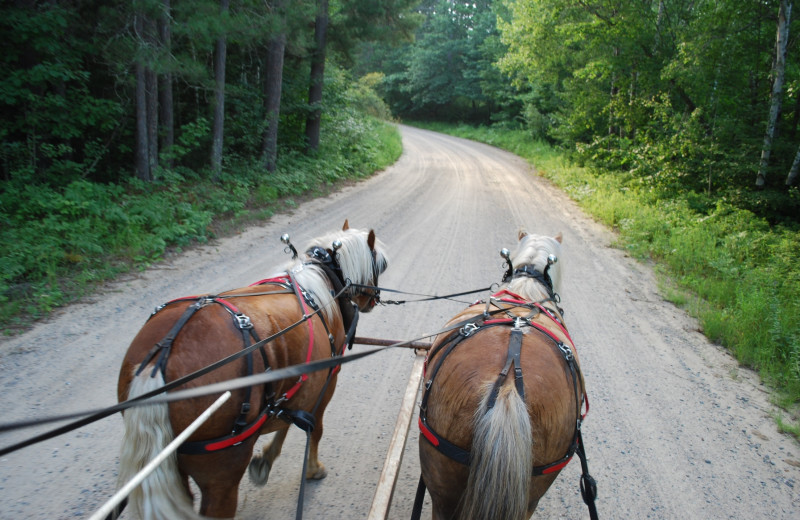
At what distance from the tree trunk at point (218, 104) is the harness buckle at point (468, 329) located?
9.70 meters

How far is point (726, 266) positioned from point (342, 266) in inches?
283

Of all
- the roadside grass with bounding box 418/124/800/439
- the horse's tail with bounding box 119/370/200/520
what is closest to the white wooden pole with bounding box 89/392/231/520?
the horse's tail with bounding box 119/370/200/520

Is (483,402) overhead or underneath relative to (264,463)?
overhead

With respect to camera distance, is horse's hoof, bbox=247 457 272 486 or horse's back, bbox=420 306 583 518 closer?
horse's back, bbox=420 306 583 518

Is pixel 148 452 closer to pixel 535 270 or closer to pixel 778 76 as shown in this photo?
pixel 535 270

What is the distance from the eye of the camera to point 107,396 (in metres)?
3.84

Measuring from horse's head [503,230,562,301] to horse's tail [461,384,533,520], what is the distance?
1387mm

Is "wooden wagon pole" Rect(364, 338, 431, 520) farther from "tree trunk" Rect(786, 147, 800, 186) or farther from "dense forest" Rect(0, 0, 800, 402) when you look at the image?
"tree trunk" Rect(786, 147, 800, 186)

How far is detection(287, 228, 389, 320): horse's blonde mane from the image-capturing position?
127 inches

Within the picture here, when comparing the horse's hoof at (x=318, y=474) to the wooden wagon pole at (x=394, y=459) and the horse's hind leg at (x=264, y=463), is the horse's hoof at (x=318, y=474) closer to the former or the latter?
the horse's hind leg at (x=264, y=463)

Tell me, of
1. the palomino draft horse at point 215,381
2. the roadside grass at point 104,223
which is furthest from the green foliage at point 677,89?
the palomino draft horse at point 215,381

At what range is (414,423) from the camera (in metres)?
3.99

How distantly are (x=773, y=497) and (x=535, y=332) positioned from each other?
264cm

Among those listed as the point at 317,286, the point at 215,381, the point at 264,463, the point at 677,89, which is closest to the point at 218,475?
the point at 215,381
